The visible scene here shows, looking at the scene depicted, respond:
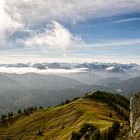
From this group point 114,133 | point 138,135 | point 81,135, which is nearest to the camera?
point 138,135

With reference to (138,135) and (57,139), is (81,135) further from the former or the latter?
(138,135)

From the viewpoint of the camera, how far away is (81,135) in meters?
162

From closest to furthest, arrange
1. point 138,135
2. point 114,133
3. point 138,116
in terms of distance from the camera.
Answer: point 138,135 < point 138,116 < point 114,133

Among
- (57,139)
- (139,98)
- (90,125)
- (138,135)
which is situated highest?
(139,98)

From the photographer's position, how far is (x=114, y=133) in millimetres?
121625

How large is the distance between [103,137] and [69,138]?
49451mm

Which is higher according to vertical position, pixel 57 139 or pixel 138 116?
pixel 138 116

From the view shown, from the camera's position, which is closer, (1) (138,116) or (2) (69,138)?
(1) (138,116)

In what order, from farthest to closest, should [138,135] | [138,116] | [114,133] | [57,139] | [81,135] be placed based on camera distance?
[57,139] → [81,135] → [114,133] → [138,116] → [138,135]

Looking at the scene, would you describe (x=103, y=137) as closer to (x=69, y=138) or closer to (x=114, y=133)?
(x=114, y=133)

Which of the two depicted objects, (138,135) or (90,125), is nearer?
(138,135)

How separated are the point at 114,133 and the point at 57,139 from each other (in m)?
74.8

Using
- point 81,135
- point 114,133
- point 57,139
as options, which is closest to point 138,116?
point 114,133

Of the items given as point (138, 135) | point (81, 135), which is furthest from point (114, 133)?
point (138, 135)
